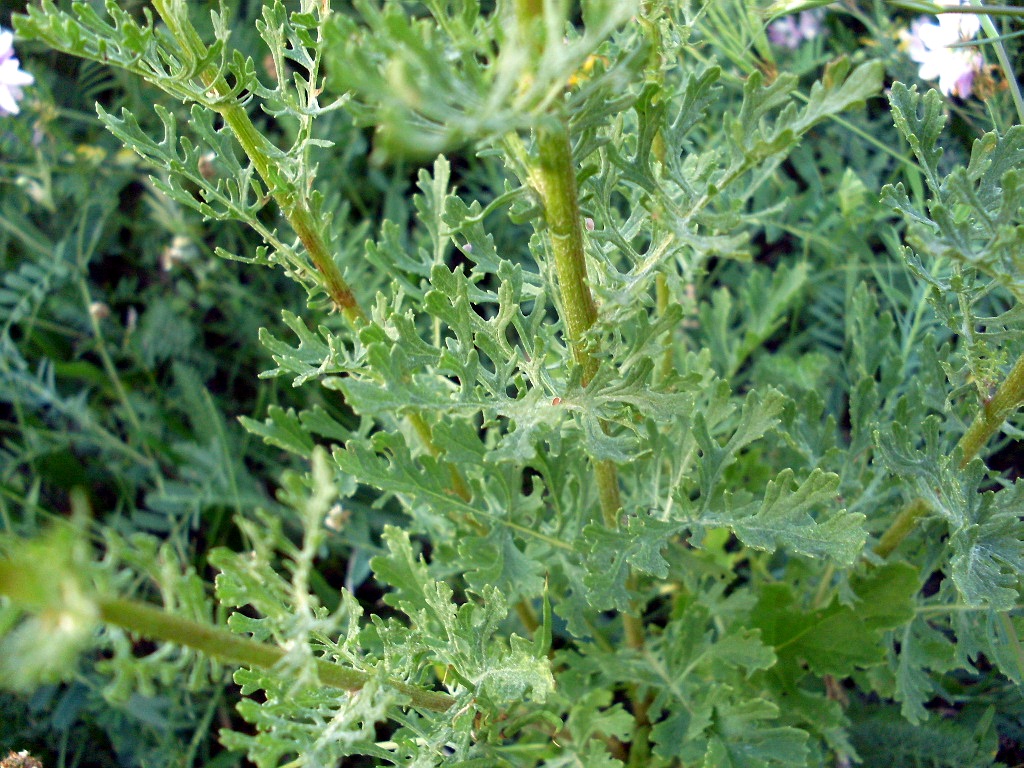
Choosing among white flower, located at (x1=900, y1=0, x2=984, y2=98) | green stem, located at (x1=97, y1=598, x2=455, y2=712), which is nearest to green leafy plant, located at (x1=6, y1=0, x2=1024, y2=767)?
green stem, located at (x1=97, y1=598, x2=455, y2=712)

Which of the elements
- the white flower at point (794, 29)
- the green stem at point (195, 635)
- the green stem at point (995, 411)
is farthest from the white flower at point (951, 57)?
the green stem at point (195, 635)

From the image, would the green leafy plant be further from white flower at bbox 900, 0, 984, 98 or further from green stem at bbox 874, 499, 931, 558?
white flower at bbox 900, 0, 984, 98

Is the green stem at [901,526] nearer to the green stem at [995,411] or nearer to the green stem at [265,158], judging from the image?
the green stem at [995,411]

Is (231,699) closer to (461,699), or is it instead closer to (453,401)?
(461,699)

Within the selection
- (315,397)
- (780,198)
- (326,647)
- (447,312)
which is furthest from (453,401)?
(780,198)

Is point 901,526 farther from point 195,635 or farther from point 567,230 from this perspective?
point 195,635

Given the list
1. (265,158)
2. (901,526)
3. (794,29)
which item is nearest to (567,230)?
(265,158)

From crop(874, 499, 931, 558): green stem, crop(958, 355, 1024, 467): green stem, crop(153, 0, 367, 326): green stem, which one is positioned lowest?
crop(874, 499, 931, 558): green stem
